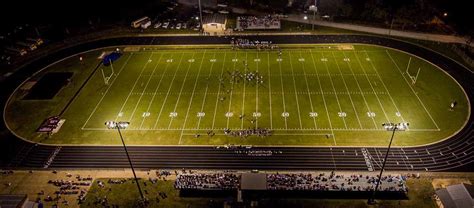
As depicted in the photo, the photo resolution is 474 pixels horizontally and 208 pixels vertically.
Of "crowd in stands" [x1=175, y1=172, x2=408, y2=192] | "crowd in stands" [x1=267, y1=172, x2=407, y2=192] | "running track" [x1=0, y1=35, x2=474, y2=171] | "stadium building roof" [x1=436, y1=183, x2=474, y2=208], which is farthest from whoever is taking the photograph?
"running track" [x1=0, y1=35, x2=474, y2=171]

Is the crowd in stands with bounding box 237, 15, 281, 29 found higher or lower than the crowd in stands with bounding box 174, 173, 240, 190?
higher

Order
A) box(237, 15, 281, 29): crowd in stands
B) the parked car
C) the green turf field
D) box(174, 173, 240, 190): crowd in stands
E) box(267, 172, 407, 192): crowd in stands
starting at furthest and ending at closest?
the parked car
box(237, 15, 281, 29): crowd in stands
the green turf field
box(174, 173, 240, 190): crowd in stands
box(267, 172, 407, 192): crowd in stands

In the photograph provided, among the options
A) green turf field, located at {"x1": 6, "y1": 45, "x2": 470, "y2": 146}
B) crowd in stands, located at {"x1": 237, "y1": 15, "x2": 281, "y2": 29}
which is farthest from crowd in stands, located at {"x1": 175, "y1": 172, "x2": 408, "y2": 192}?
crowd in stands, located at {"x1": 237, "y1": 15, "x2": 281, "y2": 29}

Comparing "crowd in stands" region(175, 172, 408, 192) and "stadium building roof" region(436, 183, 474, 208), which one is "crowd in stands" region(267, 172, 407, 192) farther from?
"stadium building roof" region(436, 183, 474, 208)

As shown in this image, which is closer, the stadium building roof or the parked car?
the stadium building roof

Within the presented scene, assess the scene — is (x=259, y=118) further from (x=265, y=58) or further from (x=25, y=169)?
(x=25, y=169)

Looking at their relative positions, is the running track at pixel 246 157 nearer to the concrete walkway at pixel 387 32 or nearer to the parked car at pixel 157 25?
the concrete walkway at pixel 387 32
